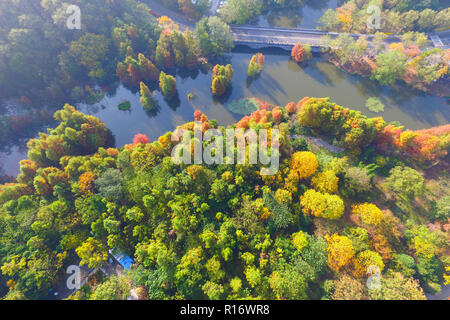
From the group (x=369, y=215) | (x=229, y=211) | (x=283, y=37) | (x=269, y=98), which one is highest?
(x=283, y=37)

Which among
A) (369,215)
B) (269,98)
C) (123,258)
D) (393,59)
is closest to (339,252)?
(369,215)

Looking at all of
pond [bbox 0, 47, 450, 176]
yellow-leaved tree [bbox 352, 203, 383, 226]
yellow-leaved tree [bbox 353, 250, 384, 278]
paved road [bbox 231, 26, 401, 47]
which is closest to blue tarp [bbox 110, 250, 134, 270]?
pond [bbox 0, 47, 450, 176]

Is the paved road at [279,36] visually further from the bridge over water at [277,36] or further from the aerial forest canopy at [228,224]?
the aerial forest canopy at [228,224]

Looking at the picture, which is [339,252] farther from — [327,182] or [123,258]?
[123,258]

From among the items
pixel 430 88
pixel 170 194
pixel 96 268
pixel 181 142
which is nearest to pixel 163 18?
pixel 181 142

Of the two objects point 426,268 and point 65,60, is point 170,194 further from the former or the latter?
point 65,60

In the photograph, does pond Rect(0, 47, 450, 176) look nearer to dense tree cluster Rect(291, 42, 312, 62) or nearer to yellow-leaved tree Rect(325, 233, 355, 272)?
dense tree cluster Rect(291, 42, 312, 62)

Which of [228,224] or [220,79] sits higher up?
[220,79]
